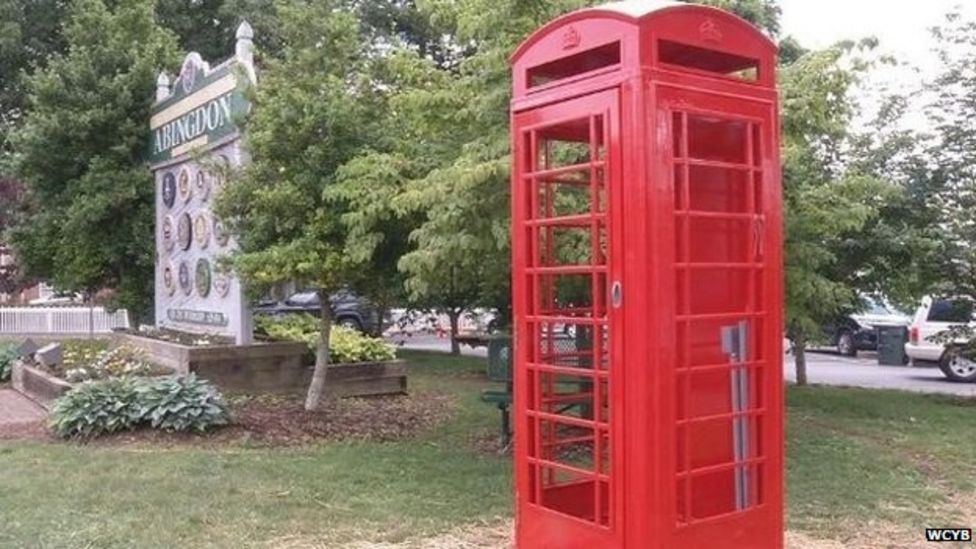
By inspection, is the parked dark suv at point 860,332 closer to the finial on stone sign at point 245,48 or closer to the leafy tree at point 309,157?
the finial on stone sign at point 245,48

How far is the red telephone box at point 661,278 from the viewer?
12.6 ft

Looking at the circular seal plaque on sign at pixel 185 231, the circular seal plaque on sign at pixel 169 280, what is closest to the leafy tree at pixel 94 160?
the circular seal plaque on sign at pixel 169 280

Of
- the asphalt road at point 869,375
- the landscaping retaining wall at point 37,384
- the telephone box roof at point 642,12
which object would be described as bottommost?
the asphalt road at point 869,375

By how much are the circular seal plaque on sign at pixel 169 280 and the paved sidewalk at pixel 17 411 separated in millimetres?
2295

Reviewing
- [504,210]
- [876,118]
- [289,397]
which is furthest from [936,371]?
[504,210]

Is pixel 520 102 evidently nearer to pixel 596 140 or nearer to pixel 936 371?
pixel 596 140

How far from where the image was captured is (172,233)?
42.4 ft

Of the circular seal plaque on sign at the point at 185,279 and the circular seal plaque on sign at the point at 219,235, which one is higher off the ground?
the circular seal plaque on sign at the point at 219,235

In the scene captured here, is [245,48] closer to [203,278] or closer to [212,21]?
[203,278]

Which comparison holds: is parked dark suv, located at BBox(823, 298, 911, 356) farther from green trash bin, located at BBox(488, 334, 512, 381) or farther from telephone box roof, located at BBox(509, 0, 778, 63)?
telephone box roof, located at BBox(509, 0, 778, 63)

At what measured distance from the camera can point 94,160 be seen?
1387cm

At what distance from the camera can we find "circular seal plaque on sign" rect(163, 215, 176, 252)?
13.0 m

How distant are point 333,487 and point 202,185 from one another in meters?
6.57

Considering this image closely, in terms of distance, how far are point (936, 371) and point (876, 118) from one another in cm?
872
